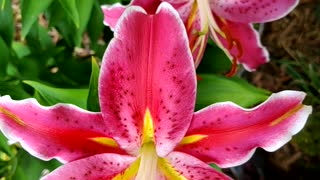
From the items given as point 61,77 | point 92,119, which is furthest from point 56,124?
point 61,77

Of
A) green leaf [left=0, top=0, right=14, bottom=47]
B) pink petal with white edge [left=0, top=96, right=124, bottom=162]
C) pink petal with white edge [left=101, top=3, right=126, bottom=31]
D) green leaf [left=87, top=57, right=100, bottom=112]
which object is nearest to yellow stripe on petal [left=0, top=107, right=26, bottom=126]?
pink petal with white edge [left=0, top=96, right=124, bottom=162]

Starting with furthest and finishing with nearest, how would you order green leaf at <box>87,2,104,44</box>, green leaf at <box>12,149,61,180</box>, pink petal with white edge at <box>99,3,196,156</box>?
green leaf at <box>87,2,104,44</box> < green leaf at <box>12,149,61,180</box> < pink petal with white edge at <box>99,3,196,156</box>

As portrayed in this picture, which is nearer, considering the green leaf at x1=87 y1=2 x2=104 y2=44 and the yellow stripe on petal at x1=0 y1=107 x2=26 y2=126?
the yellow stripe on petal at x1=0 y1=107 x2=26 y2=126

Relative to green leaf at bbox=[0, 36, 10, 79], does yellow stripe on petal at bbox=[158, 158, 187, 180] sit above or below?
above

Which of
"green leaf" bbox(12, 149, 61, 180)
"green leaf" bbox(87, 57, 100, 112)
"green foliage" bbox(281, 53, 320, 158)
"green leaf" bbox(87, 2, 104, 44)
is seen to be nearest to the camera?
"green leaf" bbox(87, 57, 100, 112)

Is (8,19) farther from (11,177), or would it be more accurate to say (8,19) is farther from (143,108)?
(143,108)

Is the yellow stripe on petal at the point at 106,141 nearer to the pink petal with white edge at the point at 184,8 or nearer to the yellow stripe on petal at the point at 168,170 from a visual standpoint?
the yellow stripe on petal at the point at 168,170

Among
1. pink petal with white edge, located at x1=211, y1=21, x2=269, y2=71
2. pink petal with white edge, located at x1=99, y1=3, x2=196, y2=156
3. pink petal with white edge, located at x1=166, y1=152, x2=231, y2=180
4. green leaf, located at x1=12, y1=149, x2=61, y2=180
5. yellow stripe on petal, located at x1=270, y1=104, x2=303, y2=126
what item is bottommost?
green leaf, located at x1=12, y1=149, x2=61, y2=180

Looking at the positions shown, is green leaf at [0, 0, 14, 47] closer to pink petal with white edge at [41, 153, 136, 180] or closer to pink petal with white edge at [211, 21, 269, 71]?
pink petal with white edge at [211, 21, 269, 71]
